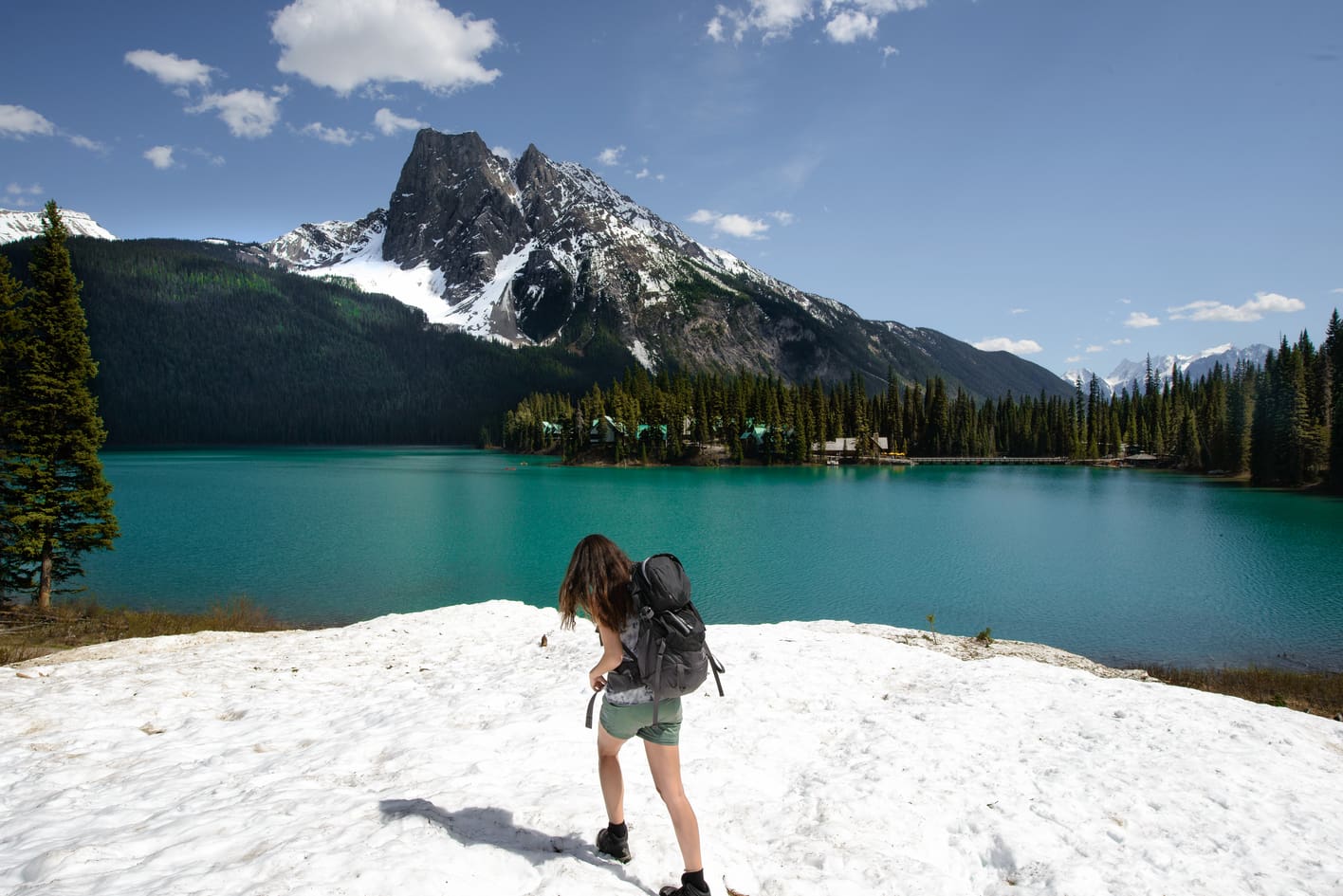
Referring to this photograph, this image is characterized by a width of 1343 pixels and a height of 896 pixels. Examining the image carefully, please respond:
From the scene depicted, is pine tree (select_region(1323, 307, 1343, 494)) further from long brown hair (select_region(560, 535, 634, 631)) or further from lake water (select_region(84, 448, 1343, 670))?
long brown hair (select_region(560, 535, 634, 631))

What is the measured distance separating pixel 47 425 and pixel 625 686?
24.1 m

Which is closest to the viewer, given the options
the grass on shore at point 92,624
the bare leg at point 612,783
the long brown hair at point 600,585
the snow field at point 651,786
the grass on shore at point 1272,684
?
the long brown hair at point 600,585

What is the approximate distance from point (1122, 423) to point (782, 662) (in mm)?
165865

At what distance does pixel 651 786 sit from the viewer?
7.46 metres

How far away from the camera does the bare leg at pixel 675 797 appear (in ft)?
17.1

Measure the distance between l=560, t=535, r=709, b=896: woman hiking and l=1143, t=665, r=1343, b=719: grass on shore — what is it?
1528 cm

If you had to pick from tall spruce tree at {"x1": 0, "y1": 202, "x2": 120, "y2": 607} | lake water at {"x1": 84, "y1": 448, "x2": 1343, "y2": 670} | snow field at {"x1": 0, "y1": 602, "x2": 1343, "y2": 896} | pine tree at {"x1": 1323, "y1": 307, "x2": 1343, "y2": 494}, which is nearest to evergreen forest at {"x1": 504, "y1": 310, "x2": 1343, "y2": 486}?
pine tree at {"x1": 1323, "y1": 307, "x2": 1343, "y2": 494}

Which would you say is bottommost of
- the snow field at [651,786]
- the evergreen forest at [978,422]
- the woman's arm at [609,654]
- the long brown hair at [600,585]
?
the snow field at [651,786]

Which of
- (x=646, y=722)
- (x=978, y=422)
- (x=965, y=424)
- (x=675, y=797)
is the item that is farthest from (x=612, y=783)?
(x=978, y=422)

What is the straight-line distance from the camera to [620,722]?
5250 mm

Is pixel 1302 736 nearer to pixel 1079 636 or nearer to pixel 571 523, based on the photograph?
pixel 1079 636

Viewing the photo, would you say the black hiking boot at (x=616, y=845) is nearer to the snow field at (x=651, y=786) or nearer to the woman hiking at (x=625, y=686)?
the snow field at (x=651, y=786)

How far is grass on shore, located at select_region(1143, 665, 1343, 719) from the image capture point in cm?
1466

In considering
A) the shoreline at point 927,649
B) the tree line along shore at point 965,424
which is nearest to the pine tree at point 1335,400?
the tree line along shore at point 965,424
